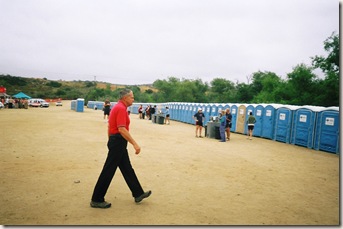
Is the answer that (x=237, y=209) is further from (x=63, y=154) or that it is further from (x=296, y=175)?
(x=63, y=154)

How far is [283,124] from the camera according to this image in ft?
48.8

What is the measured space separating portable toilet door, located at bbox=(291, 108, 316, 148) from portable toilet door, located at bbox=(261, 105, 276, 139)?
1663 mm

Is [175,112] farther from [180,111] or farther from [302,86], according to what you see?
[302,86]

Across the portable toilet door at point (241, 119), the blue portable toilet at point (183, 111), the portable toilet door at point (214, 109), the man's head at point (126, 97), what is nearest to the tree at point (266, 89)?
the blue portable toilet at point (183, 111)

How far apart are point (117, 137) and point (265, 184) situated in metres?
3.73

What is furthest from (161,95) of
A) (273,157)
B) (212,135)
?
(273,157)

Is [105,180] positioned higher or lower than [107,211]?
higher

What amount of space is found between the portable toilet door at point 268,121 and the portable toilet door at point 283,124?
11.5 inches

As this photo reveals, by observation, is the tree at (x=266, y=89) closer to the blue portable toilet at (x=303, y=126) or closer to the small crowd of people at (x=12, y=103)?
the blue portable toilet at (x=303, y=126)

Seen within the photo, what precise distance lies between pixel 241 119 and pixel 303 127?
558 cm

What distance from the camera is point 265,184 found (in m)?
5.93

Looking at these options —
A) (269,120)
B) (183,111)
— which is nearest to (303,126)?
(269,120)

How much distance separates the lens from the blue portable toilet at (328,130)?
455 inches

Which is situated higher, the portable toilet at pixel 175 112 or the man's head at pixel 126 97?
the man's head at pixel 126 97
